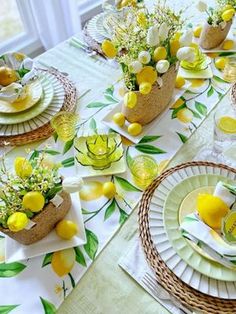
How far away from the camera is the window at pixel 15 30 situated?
1800 millimetres

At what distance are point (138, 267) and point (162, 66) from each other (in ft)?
1.61

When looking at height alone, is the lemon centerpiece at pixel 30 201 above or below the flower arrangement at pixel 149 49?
below

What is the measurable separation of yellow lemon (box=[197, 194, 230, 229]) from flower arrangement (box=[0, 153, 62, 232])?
306 millimetres

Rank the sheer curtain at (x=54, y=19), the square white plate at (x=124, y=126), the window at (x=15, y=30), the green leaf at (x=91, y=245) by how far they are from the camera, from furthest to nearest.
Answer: the window at (x=15, y=30)
the sheer curtain at (x=54, y=19)
the square white plate at (x=124, y=126)
the green leaf at (x=91, y=245)

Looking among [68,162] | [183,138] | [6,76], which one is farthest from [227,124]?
[6,76]

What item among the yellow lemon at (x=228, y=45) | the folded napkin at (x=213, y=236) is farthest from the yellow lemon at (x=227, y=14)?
the folded napkin at (x=213, y=236)

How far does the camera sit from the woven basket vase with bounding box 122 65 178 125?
2.92ft

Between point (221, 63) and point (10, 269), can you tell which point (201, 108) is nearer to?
point (221, 63)

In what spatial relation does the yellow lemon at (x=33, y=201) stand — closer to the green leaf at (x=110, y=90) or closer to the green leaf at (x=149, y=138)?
the green leaf at (x=149, y=138)

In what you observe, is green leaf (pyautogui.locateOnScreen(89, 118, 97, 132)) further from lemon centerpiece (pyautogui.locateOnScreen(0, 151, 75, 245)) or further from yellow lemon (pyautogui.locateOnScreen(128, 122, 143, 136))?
lemon centerpiece (pyautogui.locateOnScreen(0, 151, 75, 245))

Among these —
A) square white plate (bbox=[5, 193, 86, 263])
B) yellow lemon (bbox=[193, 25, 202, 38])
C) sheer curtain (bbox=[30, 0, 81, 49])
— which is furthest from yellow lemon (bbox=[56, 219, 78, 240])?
sheer curtain (bbox=[30, 0, 81, 49])

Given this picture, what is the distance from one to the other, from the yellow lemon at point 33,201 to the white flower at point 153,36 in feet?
1.58

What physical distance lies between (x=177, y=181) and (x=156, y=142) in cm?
17

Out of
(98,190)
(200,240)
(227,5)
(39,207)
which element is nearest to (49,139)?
(98,190)
